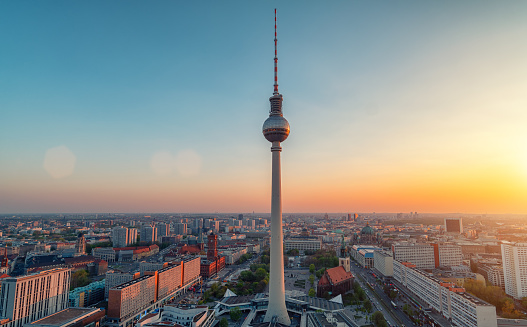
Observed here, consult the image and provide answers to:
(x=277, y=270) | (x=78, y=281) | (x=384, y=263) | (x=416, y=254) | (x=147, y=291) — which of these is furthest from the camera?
(x=416, y=254)

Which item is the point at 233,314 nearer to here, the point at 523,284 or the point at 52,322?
the point at 52,322

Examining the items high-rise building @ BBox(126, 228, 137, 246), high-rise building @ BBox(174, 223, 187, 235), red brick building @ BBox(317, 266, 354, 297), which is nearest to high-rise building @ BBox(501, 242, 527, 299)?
red brick building @ BBox(317, 266, 354, 297)

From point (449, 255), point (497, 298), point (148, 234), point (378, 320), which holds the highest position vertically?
point (148, 234)

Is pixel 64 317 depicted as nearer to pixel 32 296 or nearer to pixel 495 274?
pixel 32 296

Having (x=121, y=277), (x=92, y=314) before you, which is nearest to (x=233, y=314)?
(x=92, y=314)

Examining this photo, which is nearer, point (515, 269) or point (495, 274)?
point (515, 269)

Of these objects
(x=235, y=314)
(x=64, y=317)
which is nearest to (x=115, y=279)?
(x=64, y=317)

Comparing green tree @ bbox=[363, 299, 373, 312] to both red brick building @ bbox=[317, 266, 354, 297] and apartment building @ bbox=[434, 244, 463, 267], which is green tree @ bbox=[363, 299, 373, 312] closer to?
red brick building @ bbox=[317, 266, 354, 297]
